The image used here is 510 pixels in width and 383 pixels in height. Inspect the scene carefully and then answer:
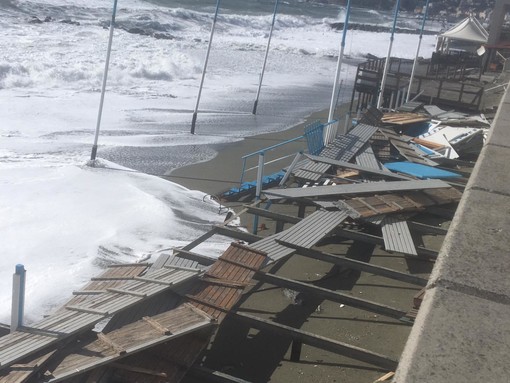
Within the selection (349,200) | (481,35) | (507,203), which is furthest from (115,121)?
(481,35)

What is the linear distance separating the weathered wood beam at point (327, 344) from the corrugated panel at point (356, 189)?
4502mm

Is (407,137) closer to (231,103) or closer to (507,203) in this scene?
(231,103)

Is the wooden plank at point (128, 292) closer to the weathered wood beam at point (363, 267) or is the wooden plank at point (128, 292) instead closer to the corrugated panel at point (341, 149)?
the weathered wood beam at point (363, 267)

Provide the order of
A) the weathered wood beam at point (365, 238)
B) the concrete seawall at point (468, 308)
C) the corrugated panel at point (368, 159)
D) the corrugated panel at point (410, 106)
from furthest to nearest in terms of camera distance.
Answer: the corrugated panel at point (410, 106)
the corrugated panel at point (368, 159)
the weathered wood beam at point (365, 238)
the concrete seawall at point (468, 308)

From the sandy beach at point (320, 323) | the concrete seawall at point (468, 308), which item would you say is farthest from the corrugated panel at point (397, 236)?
the concrete seawall at point (468, 308)

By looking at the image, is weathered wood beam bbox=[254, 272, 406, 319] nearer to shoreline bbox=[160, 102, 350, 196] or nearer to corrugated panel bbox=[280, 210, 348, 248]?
corrugated panel bbox=[280, 210, 348, 248]

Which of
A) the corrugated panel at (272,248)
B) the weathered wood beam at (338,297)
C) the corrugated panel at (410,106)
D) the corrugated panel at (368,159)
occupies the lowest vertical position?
the weathered wood beam at (338,297)

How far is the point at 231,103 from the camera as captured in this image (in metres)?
26.9

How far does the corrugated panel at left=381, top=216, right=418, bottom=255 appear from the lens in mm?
10522

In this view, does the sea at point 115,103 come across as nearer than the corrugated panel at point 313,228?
No

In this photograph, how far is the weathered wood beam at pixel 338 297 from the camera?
28.7 ft

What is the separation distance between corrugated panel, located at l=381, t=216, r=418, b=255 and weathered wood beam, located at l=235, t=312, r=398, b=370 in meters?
3.10

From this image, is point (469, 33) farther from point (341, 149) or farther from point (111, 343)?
→ point (111, 343)

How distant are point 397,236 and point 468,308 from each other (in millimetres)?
8034
